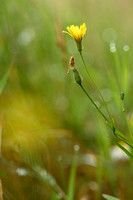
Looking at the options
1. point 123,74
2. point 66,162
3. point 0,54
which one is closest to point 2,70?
point 0,54

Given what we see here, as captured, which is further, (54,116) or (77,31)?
(54,116)

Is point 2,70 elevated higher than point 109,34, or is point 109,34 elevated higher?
point 109,34

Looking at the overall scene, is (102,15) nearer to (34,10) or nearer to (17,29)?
(34,10)

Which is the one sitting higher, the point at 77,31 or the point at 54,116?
the point at 77,31

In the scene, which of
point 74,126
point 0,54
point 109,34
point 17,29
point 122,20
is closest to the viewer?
point 74,126

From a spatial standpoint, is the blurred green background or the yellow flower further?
the blurred green background

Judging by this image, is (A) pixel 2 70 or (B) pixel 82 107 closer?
(A) pixel 2 70

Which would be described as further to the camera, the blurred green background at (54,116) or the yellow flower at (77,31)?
the blurred green background at (54,116)

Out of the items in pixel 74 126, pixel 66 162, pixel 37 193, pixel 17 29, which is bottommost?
pixel 37 193
